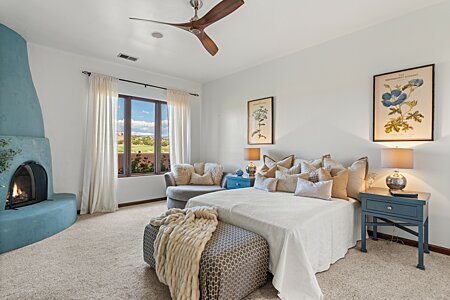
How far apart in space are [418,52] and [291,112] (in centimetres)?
181

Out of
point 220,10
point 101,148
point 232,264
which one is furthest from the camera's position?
point 101,148

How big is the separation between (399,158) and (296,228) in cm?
156

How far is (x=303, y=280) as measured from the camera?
1891mm

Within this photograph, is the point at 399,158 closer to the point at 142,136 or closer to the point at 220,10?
the point at 220,10

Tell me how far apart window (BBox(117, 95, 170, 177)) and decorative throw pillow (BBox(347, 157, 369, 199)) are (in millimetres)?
3843

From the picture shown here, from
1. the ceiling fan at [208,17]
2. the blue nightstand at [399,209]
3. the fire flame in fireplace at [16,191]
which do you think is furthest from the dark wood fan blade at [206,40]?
the fire flame in fireplace at [16,191]

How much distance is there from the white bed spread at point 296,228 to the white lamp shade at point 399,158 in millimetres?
601

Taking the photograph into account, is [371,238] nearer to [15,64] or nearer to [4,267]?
[4,267]

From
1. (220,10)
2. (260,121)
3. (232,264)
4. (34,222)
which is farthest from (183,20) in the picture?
(34,222)

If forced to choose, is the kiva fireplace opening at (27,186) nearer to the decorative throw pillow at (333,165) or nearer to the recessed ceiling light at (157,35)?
the recessed ceiling light at (157,35)

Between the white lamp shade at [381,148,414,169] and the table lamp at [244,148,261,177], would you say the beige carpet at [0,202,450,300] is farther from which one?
the table lamp at [244,148,261,177]

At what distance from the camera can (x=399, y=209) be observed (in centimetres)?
248

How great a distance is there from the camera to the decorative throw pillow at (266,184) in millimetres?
3326

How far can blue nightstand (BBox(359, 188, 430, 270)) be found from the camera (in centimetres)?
236
